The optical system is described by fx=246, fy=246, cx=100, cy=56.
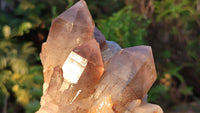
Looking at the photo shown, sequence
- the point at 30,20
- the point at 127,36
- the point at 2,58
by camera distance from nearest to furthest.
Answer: the point at 127,36 < the point at 2,58 < the point at 30,20

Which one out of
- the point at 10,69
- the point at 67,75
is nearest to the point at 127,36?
the point at 10,69

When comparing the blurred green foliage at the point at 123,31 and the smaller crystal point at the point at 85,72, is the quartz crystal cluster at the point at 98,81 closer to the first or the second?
the smaller crystal point at the point at 85,72

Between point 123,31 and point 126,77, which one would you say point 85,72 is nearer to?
point 126,77

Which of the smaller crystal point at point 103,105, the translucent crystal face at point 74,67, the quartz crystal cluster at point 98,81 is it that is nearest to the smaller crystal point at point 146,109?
the quartz crystal cluster at point 98,81

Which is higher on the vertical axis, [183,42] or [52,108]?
[52,108]

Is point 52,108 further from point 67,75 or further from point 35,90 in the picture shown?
point 35,90

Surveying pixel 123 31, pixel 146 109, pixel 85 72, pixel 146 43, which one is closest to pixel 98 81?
pixel 85 72
